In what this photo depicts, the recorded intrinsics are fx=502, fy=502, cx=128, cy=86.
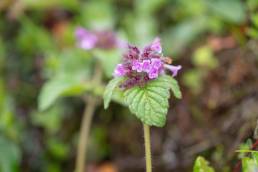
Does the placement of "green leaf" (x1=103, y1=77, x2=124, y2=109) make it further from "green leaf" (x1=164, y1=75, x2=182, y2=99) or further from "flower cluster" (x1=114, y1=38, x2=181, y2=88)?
"green leaf" (x1=164, y1=75, x2=182, y2=99)

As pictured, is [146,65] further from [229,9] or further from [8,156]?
[229,9]

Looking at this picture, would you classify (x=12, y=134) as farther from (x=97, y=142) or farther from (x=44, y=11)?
(x=44, y=11)

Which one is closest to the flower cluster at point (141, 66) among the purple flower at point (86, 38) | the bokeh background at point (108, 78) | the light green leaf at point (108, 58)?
the bokeh background at point (108, 78)

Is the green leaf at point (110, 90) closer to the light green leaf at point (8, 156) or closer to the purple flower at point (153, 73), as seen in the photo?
the purple flower at point (153, 73)

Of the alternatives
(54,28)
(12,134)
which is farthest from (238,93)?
(54,28)

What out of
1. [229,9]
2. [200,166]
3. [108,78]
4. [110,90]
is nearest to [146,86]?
[110,90]
